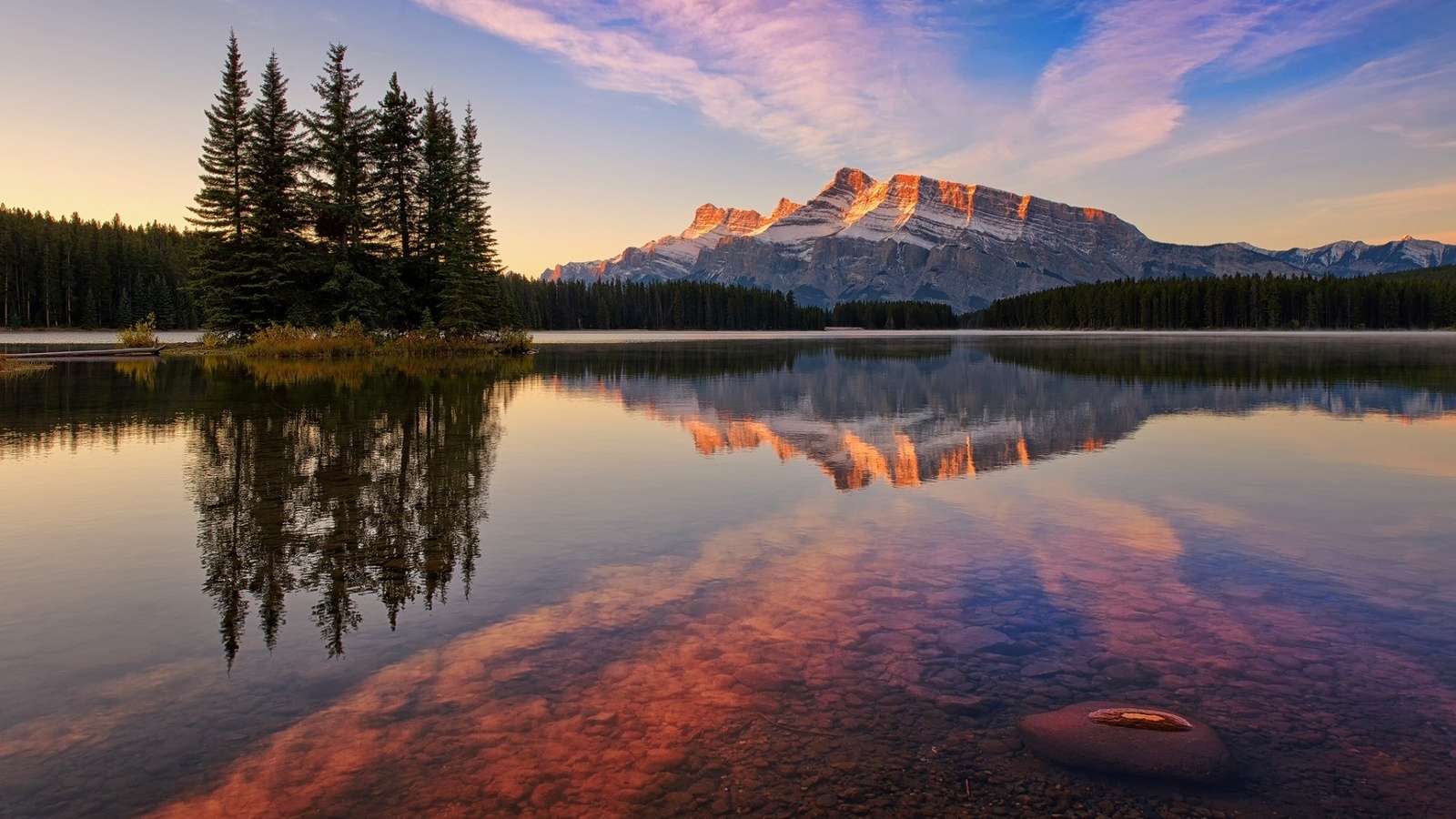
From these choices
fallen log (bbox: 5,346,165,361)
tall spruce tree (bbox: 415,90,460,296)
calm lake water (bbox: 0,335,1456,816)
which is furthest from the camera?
tall spruce tree (bbox: 415,90,460,296)

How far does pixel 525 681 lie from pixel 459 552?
4.10 m

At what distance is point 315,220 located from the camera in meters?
58.0

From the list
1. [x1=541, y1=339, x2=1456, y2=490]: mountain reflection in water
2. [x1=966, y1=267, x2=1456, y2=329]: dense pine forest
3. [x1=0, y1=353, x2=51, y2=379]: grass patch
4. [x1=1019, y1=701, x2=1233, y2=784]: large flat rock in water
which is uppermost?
[x1=966, y1=267, x2=1456, y2=329]: dense pine forest

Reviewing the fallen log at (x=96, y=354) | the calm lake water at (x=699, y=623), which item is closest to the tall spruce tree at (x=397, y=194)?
the fallen log at (x=96, y=354)

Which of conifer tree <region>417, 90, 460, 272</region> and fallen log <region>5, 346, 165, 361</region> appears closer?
fallen log <region>5, 346, 165, 361</region>

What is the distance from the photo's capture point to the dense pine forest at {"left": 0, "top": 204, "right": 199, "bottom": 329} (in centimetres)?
11500

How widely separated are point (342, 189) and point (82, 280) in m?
92.6

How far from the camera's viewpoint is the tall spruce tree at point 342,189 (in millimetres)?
56719

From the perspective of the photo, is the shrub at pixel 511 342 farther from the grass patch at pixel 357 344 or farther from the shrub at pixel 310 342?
the shrub at pixel 310 342

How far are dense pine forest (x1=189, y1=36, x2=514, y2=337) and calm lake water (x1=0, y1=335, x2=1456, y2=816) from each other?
40.8 meters

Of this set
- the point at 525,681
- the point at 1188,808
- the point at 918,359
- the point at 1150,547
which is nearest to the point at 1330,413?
the point at 1150,547

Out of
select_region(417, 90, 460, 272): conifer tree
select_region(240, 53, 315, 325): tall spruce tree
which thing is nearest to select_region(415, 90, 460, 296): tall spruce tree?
select_region(417, 90, 460, 272): conifer tree

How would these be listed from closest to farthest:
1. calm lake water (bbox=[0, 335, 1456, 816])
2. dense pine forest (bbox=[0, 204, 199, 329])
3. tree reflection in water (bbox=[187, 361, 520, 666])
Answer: calm lake water (bbox=[0, 335, 1456, 816]) → tree reflection in water (bbox=[187, 361, 520, 666]) → dense pine forest (bbox=[0, 204, 199, 329])

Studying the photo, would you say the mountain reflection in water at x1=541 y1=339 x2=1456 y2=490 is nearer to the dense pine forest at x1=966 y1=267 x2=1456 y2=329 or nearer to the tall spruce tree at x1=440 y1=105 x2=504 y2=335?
the tall spruce tree at x1=440 y1=105 x2=504 y2=335
